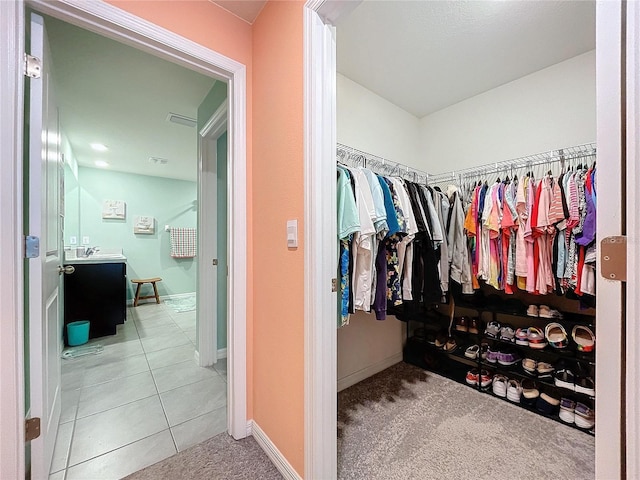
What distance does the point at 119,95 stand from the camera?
2377mm

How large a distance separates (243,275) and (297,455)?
0.90m

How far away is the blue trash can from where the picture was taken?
2.71 meters

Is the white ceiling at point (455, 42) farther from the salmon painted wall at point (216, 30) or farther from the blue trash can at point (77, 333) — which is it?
the blue trash can at point (77, 333)

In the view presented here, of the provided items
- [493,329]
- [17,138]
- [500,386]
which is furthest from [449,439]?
[17,138]

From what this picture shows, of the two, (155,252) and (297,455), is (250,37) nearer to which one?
(297,455)

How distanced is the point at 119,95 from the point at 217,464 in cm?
306

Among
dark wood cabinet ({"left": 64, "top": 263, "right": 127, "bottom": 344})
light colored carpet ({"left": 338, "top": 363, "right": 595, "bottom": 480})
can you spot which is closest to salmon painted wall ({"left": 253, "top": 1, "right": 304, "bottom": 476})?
light colored carpet ({"left": 338, "top": 363, "right": 595, "bottom": 480})

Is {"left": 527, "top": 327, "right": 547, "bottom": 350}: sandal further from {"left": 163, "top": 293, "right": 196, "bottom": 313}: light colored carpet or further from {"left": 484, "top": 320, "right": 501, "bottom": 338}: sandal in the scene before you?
{"left": 163, "top": 293, "right": 196, "bottom": 313}: light colored carpet

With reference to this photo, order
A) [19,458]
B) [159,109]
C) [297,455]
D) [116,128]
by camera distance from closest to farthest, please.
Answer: [19,458]
[297,455]
[159,109]
[116,128]

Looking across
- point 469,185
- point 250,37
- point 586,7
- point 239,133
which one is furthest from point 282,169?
point 586,7

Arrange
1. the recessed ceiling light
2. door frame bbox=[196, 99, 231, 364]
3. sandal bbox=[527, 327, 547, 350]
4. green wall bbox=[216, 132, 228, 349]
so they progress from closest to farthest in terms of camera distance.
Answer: sandal bbox=[527, 327, 547, 350] → door frame bbox=[196, 99, 231, 364] → green wall bbox=[216, 132, 228, 349] → the recessed ceiling light

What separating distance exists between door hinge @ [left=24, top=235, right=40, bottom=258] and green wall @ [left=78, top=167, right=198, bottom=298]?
444cm

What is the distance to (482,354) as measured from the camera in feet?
6.48

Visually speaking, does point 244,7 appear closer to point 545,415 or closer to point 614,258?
point 614,258
